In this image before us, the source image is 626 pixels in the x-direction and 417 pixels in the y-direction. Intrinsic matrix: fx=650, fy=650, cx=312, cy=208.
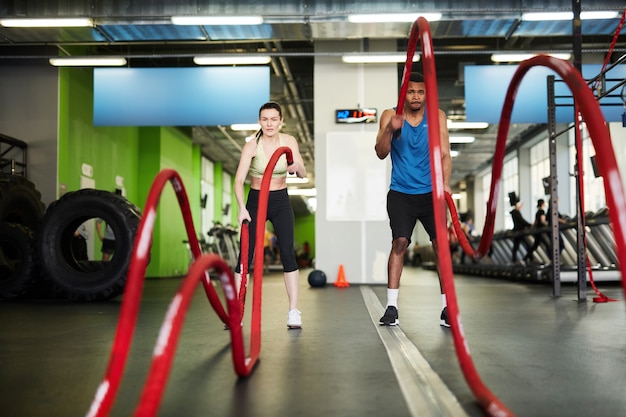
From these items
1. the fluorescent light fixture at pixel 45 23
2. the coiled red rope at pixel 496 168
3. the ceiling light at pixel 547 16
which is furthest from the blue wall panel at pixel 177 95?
the coiled red rope at pixel 496 168

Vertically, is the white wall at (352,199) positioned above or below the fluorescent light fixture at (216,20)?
below

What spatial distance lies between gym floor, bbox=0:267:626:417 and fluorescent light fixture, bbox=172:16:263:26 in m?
4.81

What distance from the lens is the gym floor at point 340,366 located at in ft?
7.09

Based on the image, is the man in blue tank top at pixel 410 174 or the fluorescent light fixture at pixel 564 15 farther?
the fluorescent light fixture at pixel 564 15

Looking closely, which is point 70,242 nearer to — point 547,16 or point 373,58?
point 373,58

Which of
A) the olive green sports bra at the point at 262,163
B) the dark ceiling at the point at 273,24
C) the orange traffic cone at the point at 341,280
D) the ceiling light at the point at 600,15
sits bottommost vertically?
the orange traffic cone at the point at 341,280

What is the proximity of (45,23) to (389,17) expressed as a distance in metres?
4.63

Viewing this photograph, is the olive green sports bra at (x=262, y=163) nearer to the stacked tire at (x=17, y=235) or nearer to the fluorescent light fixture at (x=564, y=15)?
the stacked tire at (x=17, y=235)

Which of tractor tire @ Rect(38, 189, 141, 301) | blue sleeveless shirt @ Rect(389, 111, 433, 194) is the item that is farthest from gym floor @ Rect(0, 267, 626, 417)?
tractor tire @ Rect(38, 189, 141, 301)

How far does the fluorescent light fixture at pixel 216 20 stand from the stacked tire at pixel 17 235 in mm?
2945

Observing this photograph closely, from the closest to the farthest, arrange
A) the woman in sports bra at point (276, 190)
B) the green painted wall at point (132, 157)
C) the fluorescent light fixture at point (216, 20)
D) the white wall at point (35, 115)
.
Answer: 1. the woman in sports bra at point (276, 190)
2. the fluorescent light fixture at point (216, 20)
3. the white wall at point (35, 115)
4. the green painted wall at point (132, 157)

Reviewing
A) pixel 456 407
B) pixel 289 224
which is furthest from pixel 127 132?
pixel 456 407

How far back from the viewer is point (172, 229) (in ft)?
55.5

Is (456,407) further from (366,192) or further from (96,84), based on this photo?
(96,84)
